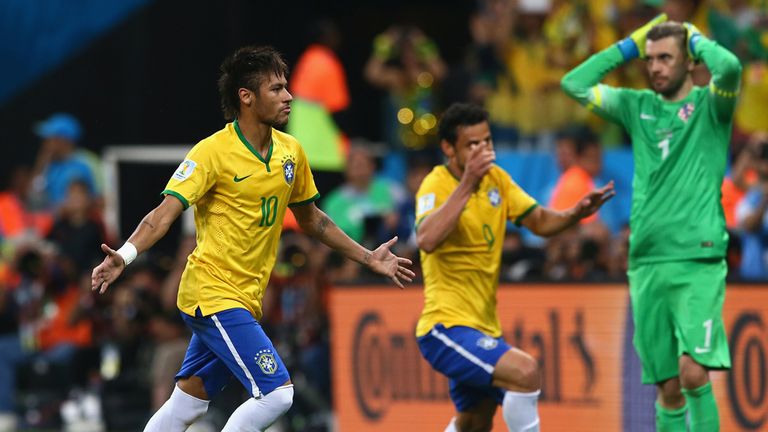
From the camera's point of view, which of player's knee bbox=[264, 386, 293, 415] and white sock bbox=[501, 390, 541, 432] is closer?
player's knee bbox=[264, 386, 293, 415]

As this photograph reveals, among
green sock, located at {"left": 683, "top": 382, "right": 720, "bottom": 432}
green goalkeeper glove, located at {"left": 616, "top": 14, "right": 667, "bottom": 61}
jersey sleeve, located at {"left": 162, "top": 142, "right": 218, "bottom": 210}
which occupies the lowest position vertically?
green sock, located at {"left": 683, "top": 382, "right": 720, "bottom": 432}

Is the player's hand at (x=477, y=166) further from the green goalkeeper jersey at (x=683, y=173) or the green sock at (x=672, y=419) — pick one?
the green sock at (x=672, y=419)

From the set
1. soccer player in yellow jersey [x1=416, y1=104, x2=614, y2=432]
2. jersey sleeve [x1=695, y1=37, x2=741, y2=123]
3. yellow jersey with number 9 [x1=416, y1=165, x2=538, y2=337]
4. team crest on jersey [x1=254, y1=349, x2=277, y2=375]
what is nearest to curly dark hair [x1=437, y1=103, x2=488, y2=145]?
soccer player in yellow jersey [x1=416, y1=104, x2=614, y2=432]

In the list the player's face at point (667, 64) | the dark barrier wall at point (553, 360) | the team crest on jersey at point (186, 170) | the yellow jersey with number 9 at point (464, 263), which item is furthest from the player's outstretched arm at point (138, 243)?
the dark barrier wall at point (553, 360)

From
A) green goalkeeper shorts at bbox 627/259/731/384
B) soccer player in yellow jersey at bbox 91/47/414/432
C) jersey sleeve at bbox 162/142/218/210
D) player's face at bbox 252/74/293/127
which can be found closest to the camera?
jersey sleeve at bbox 162/142/218/210

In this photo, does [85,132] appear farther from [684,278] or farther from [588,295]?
[684,278]

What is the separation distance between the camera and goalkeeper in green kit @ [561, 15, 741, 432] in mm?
8672

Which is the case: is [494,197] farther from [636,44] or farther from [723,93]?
[723,93]

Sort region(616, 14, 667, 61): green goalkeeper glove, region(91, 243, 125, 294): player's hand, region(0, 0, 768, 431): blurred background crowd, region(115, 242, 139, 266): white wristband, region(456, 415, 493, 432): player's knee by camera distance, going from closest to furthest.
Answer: region(91, 243, 125, 294): player's hand
region(115, 242, 139, 266): white wristband
region(456, 415, 493, 432): player's knee
region(616, 14, 667, 61): green goalkeeper glove
region(0, 0, 768, 431): blurred background crowd

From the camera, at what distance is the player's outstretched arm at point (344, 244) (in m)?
8.21

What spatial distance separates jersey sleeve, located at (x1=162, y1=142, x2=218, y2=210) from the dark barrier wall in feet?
13.2

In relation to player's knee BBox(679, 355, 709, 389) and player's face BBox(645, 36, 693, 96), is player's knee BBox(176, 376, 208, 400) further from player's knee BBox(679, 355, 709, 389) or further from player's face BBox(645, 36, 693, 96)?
player's face BBox(645, 36, 693, 96)

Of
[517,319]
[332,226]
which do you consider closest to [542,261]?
[517,319]

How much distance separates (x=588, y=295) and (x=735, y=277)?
1.17 meters
